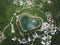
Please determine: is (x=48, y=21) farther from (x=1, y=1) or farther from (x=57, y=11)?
(x=1, y=1)

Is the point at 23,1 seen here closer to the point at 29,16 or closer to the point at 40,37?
the point at 29,16

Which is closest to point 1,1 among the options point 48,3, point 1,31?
point 1,31

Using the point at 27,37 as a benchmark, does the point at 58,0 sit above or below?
above

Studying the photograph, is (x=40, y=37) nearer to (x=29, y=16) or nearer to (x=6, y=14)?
(x=29, y=16)

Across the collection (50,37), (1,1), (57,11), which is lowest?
(50,37)

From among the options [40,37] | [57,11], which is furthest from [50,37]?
[57,11]

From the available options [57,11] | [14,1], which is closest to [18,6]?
[14,1]

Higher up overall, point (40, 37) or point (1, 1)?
point (1, 1)
